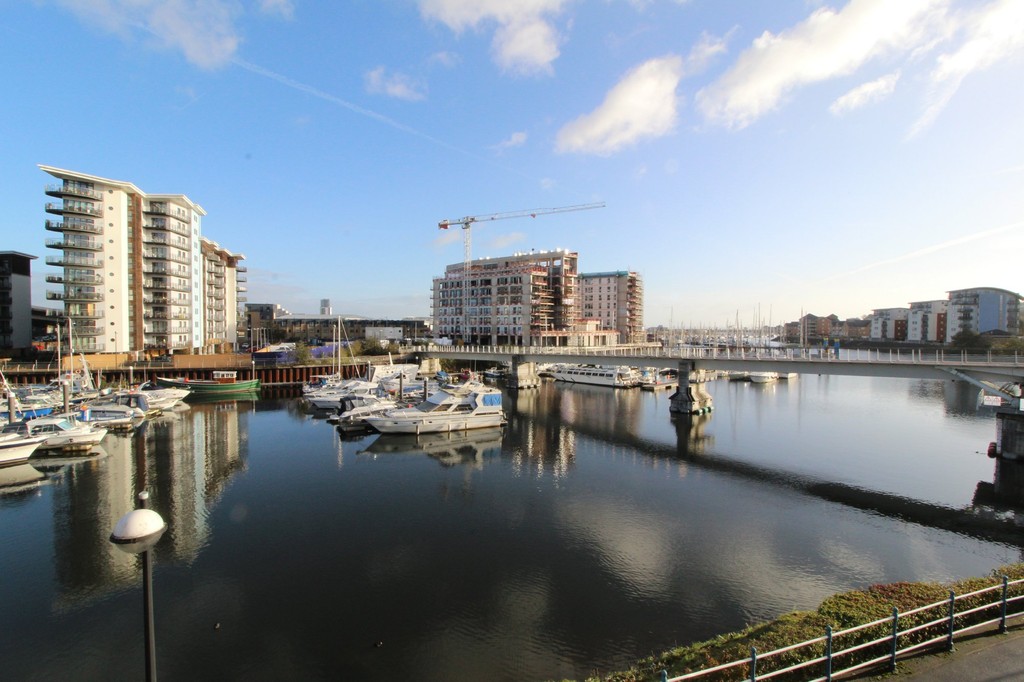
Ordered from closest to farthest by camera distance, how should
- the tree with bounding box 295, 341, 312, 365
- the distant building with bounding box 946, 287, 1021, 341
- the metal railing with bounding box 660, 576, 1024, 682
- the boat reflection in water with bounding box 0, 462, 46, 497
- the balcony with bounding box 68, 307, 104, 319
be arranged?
the metal railing with bounding box 660, 576, 1024, 682 < the boat reflection in water with bounding box 0, 462, 46, 497 < the balcony with bounding box 68, 307, 104, 319 < the tree with bounding box 295, 341, 312, 365 < the distant building with bounding box 946, 287, 1021, 341

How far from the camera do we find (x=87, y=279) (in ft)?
228

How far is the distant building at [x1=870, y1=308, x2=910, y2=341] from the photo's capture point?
16875cm

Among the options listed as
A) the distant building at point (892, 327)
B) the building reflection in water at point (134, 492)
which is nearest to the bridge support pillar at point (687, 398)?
the building reflection in water at point (134, 492)

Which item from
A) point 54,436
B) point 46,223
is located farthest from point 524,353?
point 46,223

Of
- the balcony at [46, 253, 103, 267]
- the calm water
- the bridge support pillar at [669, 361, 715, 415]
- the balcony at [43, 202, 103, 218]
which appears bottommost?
the calm water

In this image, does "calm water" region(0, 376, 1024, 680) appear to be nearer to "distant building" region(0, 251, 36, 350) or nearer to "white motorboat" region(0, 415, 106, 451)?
"white motorboat" region(0, 415, 106, 451)

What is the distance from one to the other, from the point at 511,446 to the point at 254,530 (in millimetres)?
21154

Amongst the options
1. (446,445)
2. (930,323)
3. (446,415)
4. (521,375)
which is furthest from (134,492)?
(930,323)

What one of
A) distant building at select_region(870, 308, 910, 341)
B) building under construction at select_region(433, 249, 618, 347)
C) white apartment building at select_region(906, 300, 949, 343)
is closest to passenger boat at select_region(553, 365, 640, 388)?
building under construction at select_region(433, 249, 618, 347)

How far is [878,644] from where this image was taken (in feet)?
33.2

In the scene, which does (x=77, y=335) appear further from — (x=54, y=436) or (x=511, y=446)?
(x=511, y=446)

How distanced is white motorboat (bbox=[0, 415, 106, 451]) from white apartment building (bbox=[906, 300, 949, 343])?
183 metres

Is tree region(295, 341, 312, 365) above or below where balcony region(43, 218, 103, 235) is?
below

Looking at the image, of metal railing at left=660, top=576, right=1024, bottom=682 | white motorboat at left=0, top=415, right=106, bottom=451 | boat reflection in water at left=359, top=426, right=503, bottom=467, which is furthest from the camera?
boat reflection in water at left=359, top=426, right=503, bottom=467
